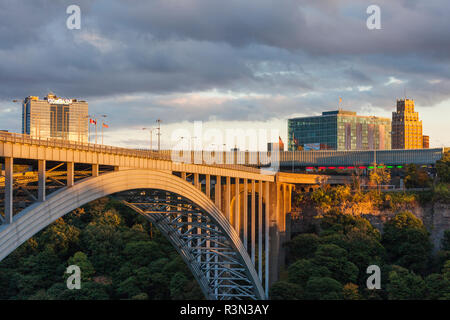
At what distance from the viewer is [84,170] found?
3984 cm

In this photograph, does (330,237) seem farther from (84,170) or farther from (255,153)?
(84,170)

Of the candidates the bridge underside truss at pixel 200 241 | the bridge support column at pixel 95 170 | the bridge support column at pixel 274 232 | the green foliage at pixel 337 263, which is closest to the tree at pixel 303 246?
the bridge support column at pixel 274 232

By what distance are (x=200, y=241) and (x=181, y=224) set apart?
6.50 m

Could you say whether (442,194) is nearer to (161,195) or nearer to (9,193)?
(161,195)

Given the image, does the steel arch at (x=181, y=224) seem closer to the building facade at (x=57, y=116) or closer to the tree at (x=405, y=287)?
the building facade at (x=57, y=116)

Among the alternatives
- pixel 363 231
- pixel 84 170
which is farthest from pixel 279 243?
pixel 84 170

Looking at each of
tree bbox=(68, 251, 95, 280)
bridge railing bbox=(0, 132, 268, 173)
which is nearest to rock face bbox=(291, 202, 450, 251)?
tree bbox=(68, 251, 95, 280)

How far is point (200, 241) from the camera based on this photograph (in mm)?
61469

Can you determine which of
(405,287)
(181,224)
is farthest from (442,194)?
(181,224)

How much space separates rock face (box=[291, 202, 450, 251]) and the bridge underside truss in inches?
751

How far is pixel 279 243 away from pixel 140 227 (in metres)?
22.6

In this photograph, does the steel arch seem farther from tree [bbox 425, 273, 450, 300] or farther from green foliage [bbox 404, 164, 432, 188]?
green foliage [bbox 404, 164, 432, 188]

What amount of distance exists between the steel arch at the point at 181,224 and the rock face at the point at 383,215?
19081 millimetres

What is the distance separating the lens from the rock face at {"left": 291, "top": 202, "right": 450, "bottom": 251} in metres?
79.7
